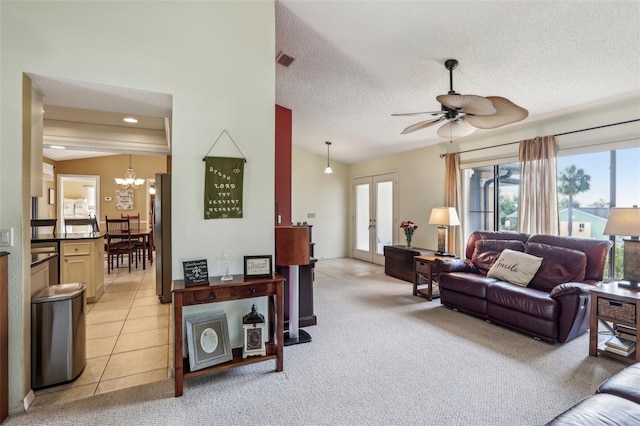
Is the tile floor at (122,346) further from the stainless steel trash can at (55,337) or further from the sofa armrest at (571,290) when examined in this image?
the sofa armrest at (571,290)

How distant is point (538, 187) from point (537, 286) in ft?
4.69

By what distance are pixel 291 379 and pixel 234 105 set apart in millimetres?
2305

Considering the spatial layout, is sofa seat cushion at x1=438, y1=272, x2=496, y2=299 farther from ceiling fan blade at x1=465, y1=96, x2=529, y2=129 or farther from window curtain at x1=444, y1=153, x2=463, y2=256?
ceiling fan blade at x1=465, y1=96, x2=529, y2=129

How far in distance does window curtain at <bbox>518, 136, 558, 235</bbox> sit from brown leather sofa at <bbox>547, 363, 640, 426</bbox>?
112 inches

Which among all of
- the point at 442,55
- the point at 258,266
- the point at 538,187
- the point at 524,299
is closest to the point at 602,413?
the point at 524,299

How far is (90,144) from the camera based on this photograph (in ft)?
14.7

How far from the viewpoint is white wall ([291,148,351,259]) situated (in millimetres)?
7492

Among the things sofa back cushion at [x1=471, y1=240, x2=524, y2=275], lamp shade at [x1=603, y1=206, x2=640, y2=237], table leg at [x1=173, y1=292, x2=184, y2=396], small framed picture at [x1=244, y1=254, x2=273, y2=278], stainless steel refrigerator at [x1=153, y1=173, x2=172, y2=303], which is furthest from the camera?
stainless steel refrigerator at [x1=153, y1=173, x2=172, y2=303]

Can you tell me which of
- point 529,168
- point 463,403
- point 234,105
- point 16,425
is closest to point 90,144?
point 234,105

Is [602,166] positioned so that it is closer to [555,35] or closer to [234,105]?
[555,35]

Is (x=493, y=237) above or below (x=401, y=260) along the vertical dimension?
above

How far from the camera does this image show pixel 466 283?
143 inches

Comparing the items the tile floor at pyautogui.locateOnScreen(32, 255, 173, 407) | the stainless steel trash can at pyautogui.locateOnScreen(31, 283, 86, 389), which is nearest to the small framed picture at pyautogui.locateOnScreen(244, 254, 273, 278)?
the tile floor at pyautogui.locateOnScreen(32, 255, 173, 407)

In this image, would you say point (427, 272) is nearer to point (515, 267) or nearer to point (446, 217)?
point (446, 217)
